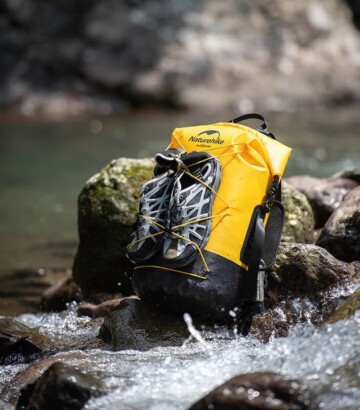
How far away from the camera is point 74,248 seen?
6.58 m

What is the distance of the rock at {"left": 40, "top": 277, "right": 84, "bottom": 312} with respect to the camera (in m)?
4.95

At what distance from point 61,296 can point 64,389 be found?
7.68 feet

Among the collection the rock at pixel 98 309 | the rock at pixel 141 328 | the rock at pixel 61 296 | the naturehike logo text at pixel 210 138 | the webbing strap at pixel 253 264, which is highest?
the naturehike logo text at pixel 210 138

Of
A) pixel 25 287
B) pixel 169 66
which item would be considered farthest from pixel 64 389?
pixel 169 66

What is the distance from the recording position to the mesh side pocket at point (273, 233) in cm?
362

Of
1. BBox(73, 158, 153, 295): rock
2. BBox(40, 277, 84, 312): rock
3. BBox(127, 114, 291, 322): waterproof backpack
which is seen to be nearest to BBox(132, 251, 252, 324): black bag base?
BBox(127, 114, 291, 322): waterproof backpack

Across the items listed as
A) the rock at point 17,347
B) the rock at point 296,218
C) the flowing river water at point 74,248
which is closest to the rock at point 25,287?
the flowing river water at point 74,248

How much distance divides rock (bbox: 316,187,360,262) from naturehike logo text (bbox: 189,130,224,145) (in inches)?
32.4

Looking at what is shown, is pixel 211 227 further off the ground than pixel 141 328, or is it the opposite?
pixel 211 227

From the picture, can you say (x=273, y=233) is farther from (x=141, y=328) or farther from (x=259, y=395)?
(x=259, y=395)

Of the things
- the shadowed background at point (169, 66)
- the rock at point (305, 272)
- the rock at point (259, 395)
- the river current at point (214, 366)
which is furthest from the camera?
the shadowed background at point (169, 66)

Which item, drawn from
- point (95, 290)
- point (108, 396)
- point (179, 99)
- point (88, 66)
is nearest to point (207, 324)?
point (108, 396)

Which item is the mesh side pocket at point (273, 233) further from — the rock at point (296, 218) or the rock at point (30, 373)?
the rock at point (30, 373)

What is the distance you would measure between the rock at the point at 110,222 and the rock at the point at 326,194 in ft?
4.21
